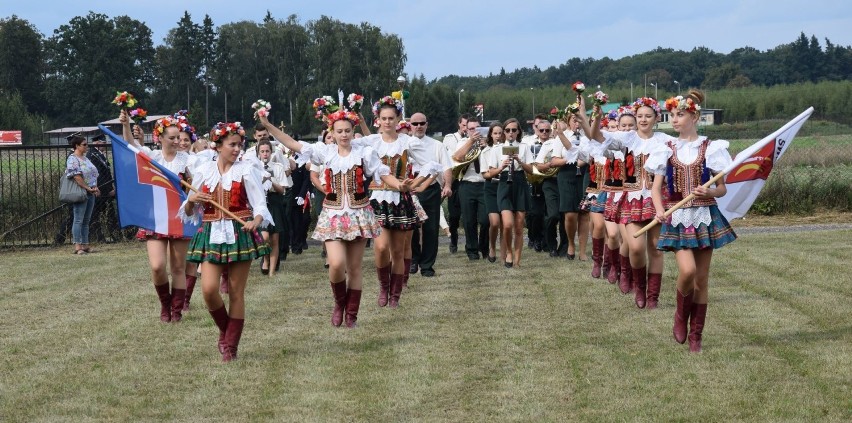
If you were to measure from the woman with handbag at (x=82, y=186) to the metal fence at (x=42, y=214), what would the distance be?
1316mm

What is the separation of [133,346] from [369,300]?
3.17 meters

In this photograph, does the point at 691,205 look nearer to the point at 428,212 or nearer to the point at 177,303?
the point at 177,303

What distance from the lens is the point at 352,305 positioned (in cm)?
1013

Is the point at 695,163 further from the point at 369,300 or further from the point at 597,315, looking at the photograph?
the point at 369,300

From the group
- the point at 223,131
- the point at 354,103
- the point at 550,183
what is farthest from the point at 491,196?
the point at 223,131

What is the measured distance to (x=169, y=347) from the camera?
9312 mm

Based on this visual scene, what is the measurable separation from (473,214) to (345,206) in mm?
6273

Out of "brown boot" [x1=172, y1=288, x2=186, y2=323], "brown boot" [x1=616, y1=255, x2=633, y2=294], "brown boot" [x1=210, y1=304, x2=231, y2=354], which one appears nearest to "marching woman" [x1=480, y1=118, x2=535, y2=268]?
"brown boot" [x1=616, y1=255, x2=633, y2=294]

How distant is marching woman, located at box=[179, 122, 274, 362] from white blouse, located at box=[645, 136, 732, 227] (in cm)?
286

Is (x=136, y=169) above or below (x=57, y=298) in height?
above

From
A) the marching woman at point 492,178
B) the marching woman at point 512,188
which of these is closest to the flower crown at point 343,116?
the marching woman at point 512,188

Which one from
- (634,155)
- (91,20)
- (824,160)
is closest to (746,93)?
(91,20)

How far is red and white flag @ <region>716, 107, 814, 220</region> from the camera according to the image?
9023 mm

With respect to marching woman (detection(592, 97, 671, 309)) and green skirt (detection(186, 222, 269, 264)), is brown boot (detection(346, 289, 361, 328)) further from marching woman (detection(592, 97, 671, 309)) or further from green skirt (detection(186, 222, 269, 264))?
marching woman (detection(592, 97, 671, 309))
